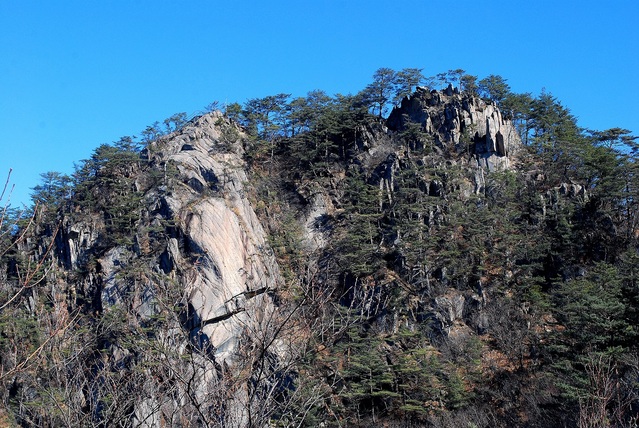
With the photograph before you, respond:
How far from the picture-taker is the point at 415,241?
105 feet

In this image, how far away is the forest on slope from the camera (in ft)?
71.6

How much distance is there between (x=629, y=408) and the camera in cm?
1792

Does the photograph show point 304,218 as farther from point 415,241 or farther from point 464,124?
point 464,124

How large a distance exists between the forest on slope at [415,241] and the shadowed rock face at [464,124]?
0.16 m

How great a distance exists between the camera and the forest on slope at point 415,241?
21812mm

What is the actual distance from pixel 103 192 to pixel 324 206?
16.3 meters

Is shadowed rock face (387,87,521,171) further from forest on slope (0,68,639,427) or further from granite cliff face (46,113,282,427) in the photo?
granite cliff face (46,113,282,427)

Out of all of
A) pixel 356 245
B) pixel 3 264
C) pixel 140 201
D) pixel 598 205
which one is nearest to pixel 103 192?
pixel 140 201

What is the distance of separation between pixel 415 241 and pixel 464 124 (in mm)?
13101

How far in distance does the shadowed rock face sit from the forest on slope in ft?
0.51

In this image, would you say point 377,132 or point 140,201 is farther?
point 377,132

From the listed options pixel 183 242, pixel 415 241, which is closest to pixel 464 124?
pixel 415 241

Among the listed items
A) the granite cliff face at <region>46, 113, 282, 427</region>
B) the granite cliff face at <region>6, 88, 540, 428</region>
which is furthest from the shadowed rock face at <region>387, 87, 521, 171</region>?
the granite cliff face at <region>46, 113, 282, 427</region>

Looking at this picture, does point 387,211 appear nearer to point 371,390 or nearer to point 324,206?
point 324,206
